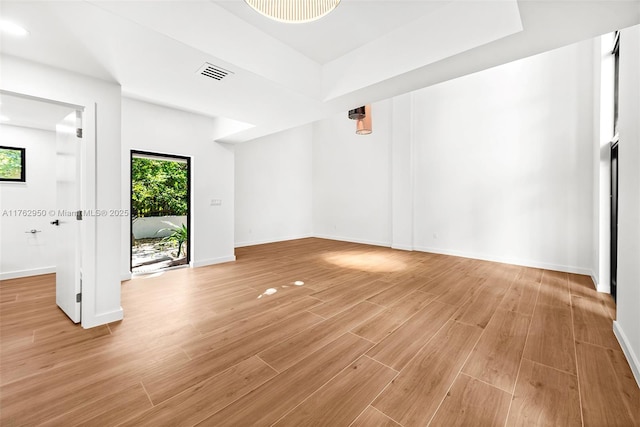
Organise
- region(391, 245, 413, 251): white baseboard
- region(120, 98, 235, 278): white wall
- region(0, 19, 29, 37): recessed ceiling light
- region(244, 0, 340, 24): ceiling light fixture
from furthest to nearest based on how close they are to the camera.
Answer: region(391, 245, 413, 251): white baseboard
region(120, 98, 235, 278): white wall
region(0, 19, 29, 37): recessed ceiling light
region(244, 0, 340, 24): ceiling light fixture

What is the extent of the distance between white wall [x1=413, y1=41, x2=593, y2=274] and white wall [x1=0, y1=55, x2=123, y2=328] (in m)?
5.94

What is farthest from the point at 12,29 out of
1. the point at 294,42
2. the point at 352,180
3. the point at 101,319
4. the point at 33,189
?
the point at 352,180

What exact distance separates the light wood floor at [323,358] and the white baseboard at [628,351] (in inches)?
2.7

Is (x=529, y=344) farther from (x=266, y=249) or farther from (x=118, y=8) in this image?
(x=266, y=249)

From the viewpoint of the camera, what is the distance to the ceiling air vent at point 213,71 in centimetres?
257

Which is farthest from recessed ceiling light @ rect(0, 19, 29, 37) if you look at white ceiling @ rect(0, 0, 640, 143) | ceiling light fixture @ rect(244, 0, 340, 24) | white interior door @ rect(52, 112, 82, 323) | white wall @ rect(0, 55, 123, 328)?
ceiling light fixture @ rect(244, 0, 340, 24)

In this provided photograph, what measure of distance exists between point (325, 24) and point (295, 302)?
10.3 ft

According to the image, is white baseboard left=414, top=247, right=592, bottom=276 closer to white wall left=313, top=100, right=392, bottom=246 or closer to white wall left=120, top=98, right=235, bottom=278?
white wall left=313, top=100, right=392, bottom=246

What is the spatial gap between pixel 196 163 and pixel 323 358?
4.41m

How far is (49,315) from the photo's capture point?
287cm

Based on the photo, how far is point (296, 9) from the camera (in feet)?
5.71

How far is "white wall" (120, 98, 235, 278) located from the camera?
438 cm

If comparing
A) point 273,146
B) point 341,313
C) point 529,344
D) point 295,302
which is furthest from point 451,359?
point 273,146

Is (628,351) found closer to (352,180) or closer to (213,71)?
(213,71)
